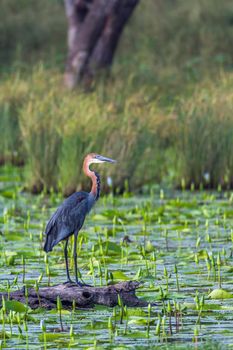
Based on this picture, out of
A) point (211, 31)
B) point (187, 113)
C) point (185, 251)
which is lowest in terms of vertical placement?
point (185, 251)

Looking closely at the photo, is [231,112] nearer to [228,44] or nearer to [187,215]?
[187,215]

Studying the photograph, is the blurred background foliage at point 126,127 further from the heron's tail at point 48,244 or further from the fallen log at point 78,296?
the fallen log at point 78,296

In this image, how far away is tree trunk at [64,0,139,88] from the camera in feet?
64.3

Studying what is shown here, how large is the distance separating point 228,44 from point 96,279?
64.6 feet

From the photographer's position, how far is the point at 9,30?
2886 cm

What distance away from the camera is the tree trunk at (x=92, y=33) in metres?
19.6

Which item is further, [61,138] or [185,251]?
[61,138]

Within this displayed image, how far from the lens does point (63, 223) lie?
740 centimetres

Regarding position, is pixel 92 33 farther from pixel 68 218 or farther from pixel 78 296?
pixel 78 296

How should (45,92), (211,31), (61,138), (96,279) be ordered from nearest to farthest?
(96,279) → (61,138) → (45,92) → (211,31)

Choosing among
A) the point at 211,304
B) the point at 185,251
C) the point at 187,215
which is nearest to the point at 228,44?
the point at 187,215

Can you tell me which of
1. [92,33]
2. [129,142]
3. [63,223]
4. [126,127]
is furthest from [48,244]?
[92,33]

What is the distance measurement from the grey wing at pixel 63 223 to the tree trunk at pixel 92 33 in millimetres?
11893

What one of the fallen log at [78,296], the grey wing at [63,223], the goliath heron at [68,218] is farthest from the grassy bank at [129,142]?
the fallen log at [78,296]
